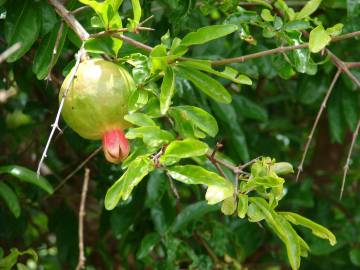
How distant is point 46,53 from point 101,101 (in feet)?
1.13

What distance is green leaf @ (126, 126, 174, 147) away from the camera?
1195mm

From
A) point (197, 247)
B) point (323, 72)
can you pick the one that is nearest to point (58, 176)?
point (197, 247)

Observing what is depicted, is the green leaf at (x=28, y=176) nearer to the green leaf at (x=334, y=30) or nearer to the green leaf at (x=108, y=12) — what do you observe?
the green leaf at (x=108, y=12)

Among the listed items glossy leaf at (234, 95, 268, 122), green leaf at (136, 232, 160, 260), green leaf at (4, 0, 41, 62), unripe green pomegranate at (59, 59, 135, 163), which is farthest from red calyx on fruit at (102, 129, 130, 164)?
glossy leaf at (234, 95, 268, 122)

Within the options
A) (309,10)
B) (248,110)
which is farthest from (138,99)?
(248,110)

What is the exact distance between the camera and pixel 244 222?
238 cm

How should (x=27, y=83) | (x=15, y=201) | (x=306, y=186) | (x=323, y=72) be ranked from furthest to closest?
(x=306, y=186) < (x=323, y=72) < (x=27, y=83) < (x=15, y=201)

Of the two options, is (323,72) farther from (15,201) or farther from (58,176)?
(15,201)

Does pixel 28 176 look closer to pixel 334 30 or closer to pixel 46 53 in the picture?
pixel 46 53

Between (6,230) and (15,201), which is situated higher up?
(15,201)

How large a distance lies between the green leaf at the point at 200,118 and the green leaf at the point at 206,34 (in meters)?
0.11

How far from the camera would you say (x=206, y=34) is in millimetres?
1253

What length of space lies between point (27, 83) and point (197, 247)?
63 cm

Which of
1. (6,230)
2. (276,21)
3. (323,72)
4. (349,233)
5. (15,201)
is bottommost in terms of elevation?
(349,233)
